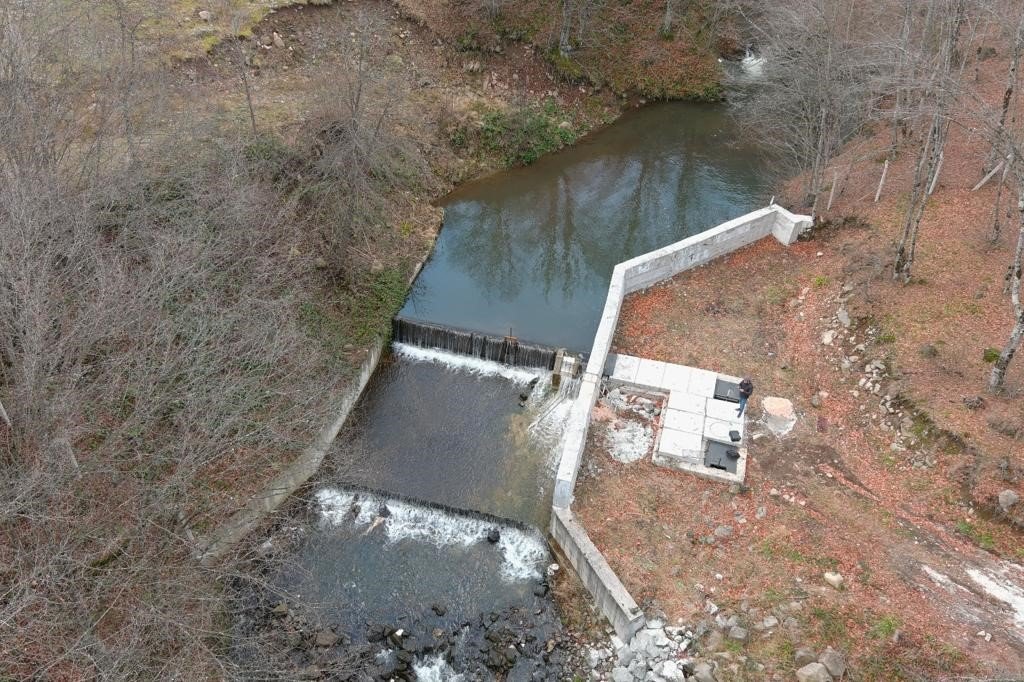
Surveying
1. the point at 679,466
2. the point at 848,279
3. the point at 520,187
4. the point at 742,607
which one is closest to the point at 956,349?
the point at 848,279

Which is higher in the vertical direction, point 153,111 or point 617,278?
point 153,111

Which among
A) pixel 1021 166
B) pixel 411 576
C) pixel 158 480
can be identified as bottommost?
pixel 411 576

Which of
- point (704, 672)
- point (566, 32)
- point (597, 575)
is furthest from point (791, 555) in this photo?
point (566, 32)

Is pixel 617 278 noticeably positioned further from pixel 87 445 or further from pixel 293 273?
pixel 87 445

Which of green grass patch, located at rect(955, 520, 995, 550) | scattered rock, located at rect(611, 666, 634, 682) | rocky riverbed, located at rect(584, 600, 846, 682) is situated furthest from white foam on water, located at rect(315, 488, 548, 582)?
green grass patch, located at rect(955, 520, 995, 550)

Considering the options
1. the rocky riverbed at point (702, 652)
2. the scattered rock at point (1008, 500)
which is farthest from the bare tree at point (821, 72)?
the rocky riverbed at point (702, 652)

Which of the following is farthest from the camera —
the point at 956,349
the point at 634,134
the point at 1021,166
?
the point at 634,134
